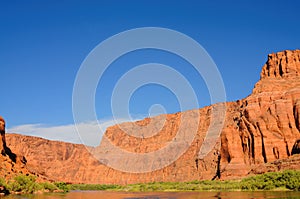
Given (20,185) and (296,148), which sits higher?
(296,148)

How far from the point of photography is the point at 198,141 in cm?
15875

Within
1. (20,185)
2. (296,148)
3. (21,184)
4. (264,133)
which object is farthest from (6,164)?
(264,133)

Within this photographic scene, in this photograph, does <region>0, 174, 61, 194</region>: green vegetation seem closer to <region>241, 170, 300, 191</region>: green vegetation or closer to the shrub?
the shrub

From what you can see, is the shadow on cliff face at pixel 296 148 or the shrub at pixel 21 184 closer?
the shrub at pixel 21 184

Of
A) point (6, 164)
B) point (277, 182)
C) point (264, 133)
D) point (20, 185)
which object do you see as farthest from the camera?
point (264, 133)

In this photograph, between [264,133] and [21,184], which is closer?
[21,184]

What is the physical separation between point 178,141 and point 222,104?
2457cm

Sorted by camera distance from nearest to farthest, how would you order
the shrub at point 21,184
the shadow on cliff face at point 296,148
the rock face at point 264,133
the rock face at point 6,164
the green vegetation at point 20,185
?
1. the green vegetation at point 20,185
2. the shrub at point 21,184
3. the rock face at point 6,164
4. the shadow on cliff face at point 296,148
5. the rock face at point 264,133

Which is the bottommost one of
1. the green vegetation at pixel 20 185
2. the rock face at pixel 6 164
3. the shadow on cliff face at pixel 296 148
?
the green vegetation at pixel 20 185

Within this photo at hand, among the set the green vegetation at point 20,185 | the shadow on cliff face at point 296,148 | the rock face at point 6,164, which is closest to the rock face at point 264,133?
the shadow on cliff face at point 296,148

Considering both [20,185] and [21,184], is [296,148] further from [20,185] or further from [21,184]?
[20,185]

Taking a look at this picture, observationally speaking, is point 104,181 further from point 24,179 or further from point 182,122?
point 24,179

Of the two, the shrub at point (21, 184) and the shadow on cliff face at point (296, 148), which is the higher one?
the shadow on cliff face at point (296, 148)

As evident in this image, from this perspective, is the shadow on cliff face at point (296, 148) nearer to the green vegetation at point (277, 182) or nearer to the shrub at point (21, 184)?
the green vegetation at point (277, 182)
